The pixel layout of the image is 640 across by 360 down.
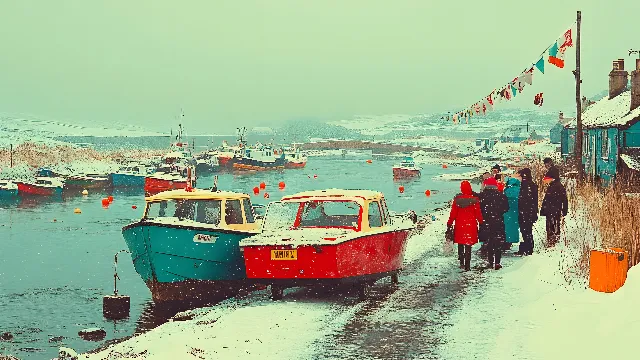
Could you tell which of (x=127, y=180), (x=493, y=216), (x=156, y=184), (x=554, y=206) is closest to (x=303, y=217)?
(x=493, y=216)

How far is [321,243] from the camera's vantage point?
1273 cm

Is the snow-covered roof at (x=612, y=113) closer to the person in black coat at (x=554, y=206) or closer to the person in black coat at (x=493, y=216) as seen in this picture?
the person in black coat at (x=554, y=206)

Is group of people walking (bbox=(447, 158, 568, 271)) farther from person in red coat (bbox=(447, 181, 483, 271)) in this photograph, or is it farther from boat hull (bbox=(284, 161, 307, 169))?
boat hull (bbox=(284, 161, 307, 169))

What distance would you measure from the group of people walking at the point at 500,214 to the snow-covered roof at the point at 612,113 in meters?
18.4

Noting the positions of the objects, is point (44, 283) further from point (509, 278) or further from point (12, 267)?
point (509, 278)

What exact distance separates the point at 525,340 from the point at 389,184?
6486cm

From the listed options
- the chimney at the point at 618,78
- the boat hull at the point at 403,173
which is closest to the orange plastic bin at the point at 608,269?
the chimney at the point at 618,78

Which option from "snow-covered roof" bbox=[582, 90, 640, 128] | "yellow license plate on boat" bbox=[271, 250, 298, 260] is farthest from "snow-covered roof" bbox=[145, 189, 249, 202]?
"snow-covered roof" bbox=[582, 90, 640, 128]

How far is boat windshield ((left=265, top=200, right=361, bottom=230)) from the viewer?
47.9ft

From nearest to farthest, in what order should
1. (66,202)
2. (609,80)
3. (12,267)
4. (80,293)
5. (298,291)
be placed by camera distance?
(298,291) → (80,293) → (12,267) → (609,80) → (66,202)

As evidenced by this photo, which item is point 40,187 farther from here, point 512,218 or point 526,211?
point 526,211

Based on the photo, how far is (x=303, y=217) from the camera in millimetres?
14680

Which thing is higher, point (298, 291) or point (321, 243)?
point (321, 243)

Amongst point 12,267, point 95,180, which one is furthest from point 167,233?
point 95,180
